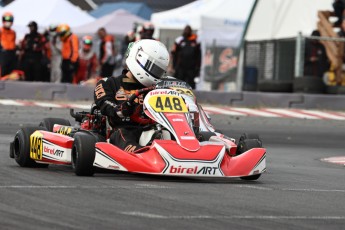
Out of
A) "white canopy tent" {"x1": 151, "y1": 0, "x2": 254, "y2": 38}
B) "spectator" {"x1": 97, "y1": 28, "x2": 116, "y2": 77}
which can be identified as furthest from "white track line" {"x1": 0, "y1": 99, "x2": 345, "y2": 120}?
"white canopy tent" {"x1": 151, "y1": 0, "x2": 254, "y2": 38}

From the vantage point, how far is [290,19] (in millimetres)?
23859

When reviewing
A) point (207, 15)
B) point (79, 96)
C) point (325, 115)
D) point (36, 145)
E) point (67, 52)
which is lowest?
point (325, 115)

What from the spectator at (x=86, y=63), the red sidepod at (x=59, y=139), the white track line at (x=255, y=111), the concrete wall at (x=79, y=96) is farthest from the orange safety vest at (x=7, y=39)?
the red sidepod at (x=59, y=139)

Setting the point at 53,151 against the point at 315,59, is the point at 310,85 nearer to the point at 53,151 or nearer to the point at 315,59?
the point at 315,59

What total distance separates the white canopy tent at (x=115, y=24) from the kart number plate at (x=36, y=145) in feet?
65.9

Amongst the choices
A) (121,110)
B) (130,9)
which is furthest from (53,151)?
(130,9)

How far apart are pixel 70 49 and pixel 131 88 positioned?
14522mm

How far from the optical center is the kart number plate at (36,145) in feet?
32.8

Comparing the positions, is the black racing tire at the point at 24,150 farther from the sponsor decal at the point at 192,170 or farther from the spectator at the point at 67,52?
the spectator at the point at 67,52

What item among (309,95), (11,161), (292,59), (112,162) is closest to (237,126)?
(309,95)

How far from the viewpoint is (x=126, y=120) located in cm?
1001

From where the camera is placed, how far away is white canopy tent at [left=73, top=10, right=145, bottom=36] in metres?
30.4

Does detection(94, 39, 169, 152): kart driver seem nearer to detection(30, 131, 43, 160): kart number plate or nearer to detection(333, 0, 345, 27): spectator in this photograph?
detection(30, 131, 43, 160): kart number plate

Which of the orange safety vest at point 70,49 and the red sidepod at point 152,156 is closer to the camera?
the red sidepod at point 152,156
